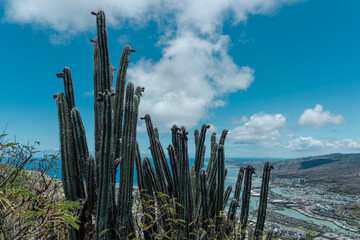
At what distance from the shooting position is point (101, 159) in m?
3.53

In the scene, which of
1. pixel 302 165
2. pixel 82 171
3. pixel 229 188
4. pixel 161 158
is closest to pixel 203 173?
pixel 161 158

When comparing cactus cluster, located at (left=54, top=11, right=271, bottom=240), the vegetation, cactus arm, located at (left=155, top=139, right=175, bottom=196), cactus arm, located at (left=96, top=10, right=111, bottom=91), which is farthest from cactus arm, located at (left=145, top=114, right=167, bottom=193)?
the vegetation

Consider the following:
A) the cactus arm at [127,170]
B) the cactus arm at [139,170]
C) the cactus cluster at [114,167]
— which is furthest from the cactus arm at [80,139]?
the cactus arm at [139,170]

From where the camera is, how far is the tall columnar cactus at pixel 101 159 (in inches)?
139

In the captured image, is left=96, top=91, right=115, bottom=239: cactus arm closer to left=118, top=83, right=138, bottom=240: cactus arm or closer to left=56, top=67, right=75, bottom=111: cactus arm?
left=118, top=83, right=138, bottom=240: cactus arm

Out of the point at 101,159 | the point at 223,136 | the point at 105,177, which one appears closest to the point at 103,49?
the point at 101,159

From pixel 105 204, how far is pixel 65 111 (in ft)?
6.22

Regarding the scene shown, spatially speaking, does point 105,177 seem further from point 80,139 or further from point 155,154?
point 155,154

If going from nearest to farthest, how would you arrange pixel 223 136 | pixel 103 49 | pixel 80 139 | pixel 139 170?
1. pixel 80 139
2. pixel 103 49
3. pixel 139 170
4. pixel 223 136

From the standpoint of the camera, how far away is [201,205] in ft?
17.3

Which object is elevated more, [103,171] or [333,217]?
[103,171]

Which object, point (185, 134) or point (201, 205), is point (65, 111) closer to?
point (185, 134)

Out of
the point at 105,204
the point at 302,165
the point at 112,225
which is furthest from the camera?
the point at 302,165

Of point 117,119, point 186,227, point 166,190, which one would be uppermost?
point 117,119
